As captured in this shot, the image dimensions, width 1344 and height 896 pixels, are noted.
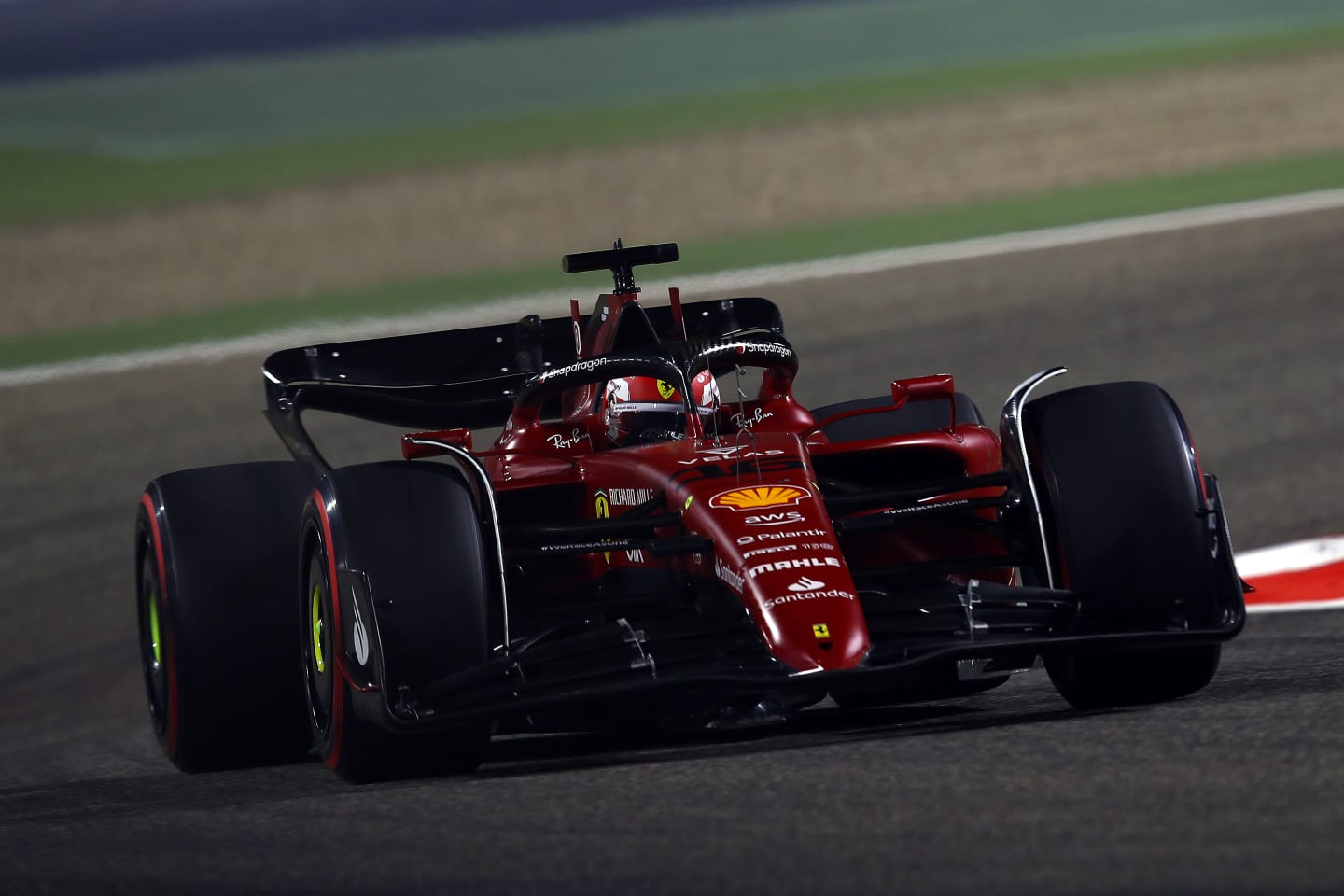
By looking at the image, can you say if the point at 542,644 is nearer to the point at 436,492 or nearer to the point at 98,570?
the point at 436,492

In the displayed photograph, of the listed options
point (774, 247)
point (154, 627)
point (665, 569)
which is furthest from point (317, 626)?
point (774, 247)

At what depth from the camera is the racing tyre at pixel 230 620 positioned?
23.2 feet

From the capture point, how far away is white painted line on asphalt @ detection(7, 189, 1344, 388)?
61.4 ft

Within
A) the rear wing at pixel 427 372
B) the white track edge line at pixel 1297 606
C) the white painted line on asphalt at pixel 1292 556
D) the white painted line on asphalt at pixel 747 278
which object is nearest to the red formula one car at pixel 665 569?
the rear wing at pixel 427 372

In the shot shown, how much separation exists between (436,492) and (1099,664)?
1872 millimetres

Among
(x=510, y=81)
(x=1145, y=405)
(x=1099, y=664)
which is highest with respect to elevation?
(x=510, y=81)

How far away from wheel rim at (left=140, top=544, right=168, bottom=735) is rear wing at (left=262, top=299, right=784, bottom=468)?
2.65 ft

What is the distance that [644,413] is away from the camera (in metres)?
7.45

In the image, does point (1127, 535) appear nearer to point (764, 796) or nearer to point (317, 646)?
point (764, 796)

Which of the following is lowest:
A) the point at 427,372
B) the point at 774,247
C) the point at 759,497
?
the point at 759,497

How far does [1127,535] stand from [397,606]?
6.44 feet

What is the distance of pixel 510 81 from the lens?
30.6 meters

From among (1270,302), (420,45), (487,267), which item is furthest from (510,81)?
(1270,302)

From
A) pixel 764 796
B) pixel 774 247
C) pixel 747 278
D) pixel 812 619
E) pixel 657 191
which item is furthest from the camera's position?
pixel 657 191
